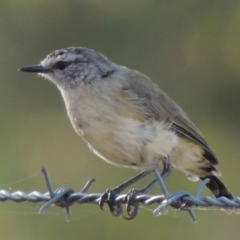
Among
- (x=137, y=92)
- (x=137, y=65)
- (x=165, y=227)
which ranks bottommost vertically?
(x=165, y=227)

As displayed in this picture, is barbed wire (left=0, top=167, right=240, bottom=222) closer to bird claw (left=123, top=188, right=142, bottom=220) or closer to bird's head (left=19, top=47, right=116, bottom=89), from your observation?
bird claw (left=123, top=188, right=142, bottom=220)

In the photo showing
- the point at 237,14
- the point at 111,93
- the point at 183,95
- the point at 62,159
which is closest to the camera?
the point at 111,93

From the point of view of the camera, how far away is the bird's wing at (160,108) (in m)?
6.06

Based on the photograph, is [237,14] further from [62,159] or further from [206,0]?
[62,159]

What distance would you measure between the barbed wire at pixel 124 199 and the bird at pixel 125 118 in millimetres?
398

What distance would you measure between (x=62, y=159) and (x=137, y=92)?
4.74 metres

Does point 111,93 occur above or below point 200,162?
above

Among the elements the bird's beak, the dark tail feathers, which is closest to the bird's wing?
the dark tail feathers

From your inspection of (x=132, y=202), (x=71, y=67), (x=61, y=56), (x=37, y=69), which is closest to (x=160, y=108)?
(x=71, y=67)

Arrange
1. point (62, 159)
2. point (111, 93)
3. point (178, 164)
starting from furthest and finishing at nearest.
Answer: point (62, 159)
point (178, 164)
point (111, 93)

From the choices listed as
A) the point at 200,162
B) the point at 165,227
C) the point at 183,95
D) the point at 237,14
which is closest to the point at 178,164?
the point at 200,162

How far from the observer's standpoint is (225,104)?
11.9 m

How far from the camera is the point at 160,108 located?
621cm

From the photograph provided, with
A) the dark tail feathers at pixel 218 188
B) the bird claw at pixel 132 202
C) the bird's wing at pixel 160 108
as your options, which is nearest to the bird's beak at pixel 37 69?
the bird's wing at pixel 160 108
